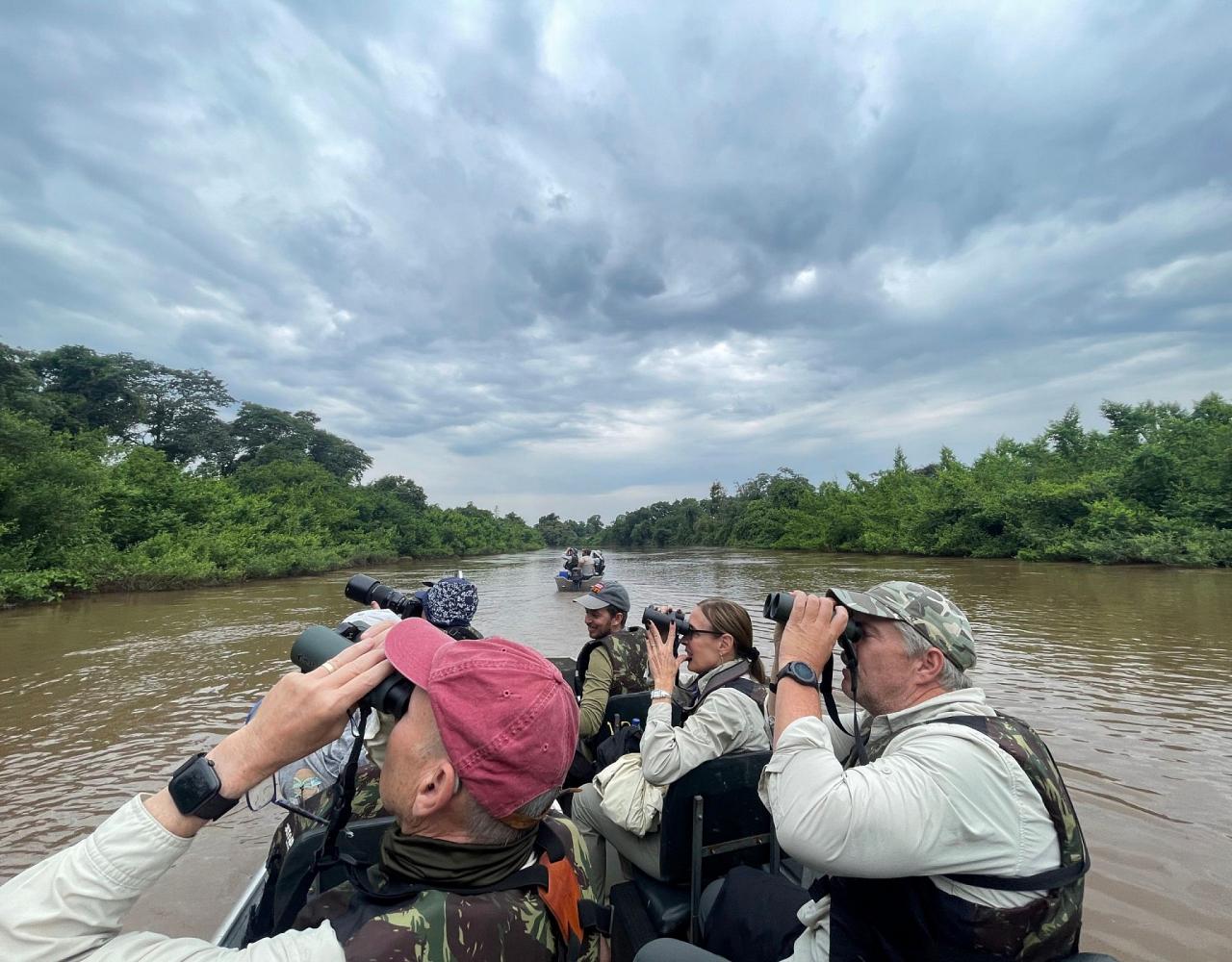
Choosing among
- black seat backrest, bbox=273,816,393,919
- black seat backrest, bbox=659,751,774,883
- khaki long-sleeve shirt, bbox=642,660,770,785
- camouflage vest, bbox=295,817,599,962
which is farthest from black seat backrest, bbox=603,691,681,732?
camouflage vest, bbox=295,817,599,962

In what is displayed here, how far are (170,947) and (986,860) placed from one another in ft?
4.24

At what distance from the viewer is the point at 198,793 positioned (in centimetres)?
92

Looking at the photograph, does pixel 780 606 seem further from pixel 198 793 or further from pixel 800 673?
pixel 198 793

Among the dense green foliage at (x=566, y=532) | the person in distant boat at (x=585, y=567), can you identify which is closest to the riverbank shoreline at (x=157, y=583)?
the person in distant boat at (x=585, y=567)

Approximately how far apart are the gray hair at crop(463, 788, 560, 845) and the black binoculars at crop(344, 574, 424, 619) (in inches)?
74.4

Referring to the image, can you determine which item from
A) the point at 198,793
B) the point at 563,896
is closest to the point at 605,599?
the point at 563,896

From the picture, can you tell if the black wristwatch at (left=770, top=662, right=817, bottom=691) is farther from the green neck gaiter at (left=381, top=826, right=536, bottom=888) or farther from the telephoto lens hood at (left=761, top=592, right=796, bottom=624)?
the green neck gaiter at (left=381, top=826, right=536, bottom=888)

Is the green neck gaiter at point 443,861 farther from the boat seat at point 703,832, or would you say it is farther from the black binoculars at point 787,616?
the boat seat at point 703,832

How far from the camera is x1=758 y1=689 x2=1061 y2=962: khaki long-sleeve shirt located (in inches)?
45.0

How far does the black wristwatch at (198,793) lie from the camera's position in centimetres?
92

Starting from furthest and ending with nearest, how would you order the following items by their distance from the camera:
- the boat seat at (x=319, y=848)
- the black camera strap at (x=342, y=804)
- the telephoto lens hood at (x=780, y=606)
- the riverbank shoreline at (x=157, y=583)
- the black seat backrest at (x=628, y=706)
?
the riverbank shoreline at (x=157, y=583), the black seat backrest at (x=628, y=706), the boat seat at (x=319, y=848), the telephoto lens hood at (x=780, y=606), the black camera strap at (x=342, y=804)

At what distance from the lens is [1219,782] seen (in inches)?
167

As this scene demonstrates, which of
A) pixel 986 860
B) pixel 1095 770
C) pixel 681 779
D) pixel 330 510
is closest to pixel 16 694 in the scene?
pixel 681 779

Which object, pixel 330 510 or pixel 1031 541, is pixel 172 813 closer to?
pixel 1031 541
